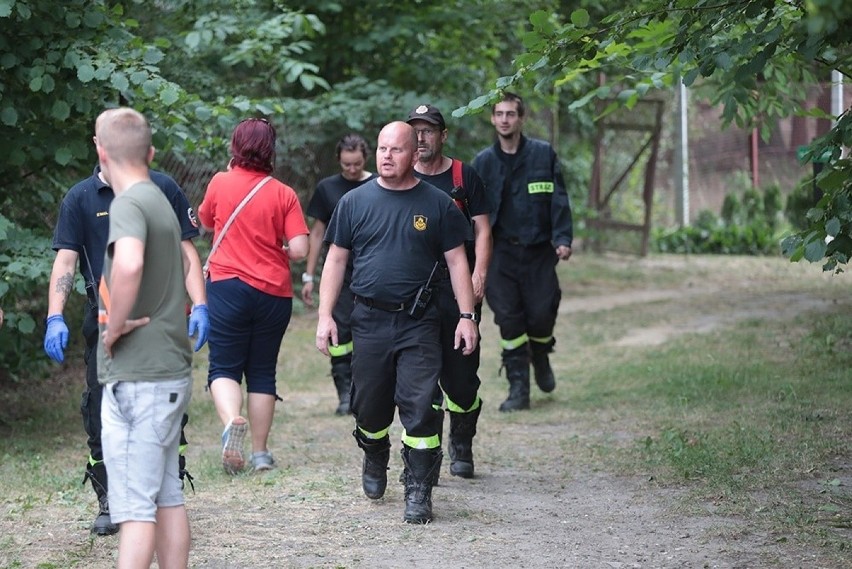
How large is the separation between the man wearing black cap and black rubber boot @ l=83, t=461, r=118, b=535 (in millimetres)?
1699

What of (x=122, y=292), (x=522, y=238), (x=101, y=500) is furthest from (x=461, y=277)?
(x=522, y=238)

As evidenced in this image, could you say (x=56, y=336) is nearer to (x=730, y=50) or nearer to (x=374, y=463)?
(x=374, y=463)

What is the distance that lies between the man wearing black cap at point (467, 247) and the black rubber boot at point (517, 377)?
1.97 metres

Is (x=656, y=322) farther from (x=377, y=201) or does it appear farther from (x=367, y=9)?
(x=377, y=201)

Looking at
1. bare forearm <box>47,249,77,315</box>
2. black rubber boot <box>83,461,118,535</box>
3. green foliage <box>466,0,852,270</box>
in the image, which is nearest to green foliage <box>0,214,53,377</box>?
black rubber boot <box>83,461,118,535</box>

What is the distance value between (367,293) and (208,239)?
7647mm

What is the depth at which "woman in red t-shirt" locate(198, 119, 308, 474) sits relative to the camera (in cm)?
686

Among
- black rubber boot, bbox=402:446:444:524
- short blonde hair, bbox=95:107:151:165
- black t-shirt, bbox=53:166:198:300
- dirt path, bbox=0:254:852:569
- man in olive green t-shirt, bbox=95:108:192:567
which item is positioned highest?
short blonde hair, bbox=95:107:151:165

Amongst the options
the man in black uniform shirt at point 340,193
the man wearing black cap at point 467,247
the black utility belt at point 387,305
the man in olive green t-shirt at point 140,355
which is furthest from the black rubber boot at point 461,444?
the man in olive green t-shirt at point 140,355

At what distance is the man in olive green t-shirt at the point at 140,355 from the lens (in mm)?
4145

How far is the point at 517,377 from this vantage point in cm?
919

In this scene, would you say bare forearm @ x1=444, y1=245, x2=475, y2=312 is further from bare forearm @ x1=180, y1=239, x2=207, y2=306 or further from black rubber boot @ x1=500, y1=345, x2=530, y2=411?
black rubber boot @ x1=500, y1=345, x2=530, y2=411

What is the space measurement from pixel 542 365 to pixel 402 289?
3.56m

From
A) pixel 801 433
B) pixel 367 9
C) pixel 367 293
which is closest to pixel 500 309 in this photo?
pixel 801 433
